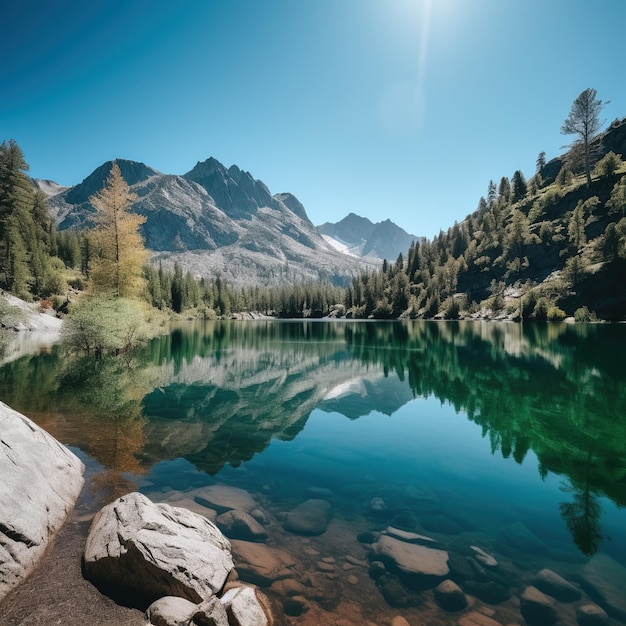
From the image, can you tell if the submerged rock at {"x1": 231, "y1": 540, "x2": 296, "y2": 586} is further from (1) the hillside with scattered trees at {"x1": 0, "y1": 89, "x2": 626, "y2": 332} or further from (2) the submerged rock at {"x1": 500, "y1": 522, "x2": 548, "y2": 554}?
(1) the hillside with scattered trees at {"x1": 0, "y1": 89, "x2": 626, "y2": 332}

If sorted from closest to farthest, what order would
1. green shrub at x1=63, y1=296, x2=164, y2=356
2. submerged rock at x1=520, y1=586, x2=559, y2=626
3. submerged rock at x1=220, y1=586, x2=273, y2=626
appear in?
submerged rock at x1=220, y1=586, x2=273, y2=626 → submerged rock at x1=520, y1=586, x2=559, y2=626 → green shrub at x1=63, y1=296, x2=164, y2=356

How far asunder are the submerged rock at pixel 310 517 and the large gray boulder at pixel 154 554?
2.17 meters

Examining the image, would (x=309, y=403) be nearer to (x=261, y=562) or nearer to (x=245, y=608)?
(x=261, y=562)

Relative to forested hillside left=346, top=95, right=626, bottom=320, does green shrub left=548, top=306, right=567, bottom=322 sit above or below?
below

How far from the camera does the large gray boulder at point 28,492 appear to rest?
6.93 metres

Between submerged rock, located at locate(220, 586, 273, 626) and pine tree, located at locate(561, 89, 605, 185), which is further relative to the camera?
pine tree, located at locate(561, 89, 605, 185)

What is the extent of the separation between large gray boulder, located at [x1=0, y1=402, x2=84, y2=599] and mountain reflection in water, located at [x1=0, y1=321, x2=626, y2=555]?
1655 millimetres

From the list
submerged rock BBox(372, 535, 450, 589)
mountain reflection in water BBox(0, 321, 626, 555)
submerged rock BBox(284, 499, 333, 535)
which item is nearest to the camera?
submerged rock BBox(372, 535, 450, 589)

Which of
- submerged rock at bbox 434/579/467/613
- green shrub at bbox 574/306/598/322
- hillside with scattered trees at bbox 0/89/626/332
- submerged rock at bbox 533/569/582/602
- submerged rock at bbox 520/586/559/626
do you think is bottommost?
submerged rock at bbox 434/579/467/613

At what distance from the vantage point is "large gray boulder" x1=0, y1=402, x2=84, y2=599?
22.7ft

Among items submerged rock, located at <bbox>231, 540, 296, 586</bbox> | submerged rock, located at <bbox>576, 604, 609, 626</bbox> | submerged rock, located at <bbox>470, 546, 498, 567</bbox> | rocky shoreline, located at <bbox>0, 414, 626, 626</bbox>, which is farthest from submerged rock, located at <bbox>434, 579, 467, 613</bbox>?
submerged rock, located at <bbox>231, 540, 296, 586</bbox>

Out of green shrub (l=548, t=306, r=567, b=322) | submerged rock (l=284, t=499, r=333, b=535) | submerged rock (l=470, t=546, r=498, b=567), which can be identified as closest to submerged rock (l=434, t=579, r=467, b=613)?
submerged rock (l=470, t=546, r=498, b=567)

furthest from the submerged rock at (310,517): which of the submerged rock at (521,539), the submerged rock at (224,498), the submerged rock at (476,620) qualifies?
the submerged rock at (521,539)

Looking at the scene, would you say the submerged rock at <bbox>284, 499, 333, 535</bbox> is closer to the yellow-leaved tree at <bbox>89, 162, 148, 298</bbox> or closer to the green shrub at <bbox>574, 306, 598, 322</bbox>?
the yellow-leaved tree at <bbox>89, 162, 148, 298</bbox>
